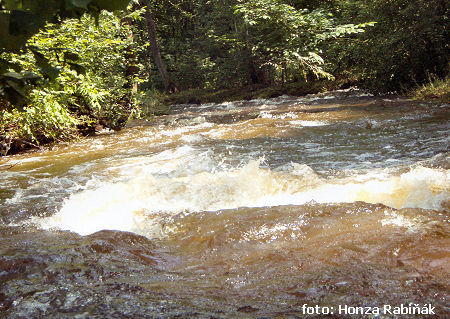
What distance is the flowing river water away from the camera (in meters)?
2.04

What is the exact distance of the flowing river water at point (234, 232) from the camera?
6.71ft

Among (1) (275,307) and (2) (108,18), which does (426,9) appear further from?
(1) (275,307)

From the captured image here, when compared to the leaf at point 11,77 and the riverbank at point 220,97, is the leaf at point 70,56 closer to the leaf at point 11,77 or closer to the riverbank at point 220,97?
the leaf at point 11,77

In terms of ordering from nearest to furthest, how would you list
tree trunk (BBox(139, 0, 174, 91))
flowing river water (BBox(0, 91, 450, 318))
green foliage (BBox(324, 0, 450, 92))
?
flowing river water (BBox(0, 91, 450, 318))
green foliage (BBox(324, 0, 450, 92))
tree trunk (BBox(139, 0, 174, 91))

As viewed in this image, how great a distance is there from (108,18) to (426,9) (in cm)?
962

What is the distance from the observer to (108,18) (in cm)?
1070

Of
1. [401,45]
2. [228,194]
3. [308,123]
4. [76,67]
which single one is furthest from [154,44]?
[76,67]

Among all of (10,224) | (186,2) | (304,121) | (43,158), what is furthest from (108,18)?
(186,2)

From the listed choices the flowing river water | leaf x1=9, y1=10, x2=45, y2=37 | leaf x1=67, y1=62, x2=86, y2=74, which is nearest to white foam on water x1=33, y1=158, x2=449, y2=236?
the flowing river water

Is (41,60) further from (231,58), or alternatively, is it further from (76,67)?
(231,58)

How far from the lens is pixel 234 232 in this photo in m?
3.26

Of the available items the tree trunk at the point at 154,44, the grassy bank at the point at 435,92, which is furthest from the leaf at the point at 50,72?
the tree trunk at the point at 154,44

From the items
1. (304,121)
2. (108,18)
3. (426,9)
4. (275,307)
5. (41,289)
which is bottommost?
(304,121)

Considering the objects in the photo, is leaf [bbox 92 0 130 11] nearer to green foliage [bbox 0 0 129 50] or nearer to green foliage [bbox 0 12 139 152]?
green foliage [bbox 0 0 129 50]
